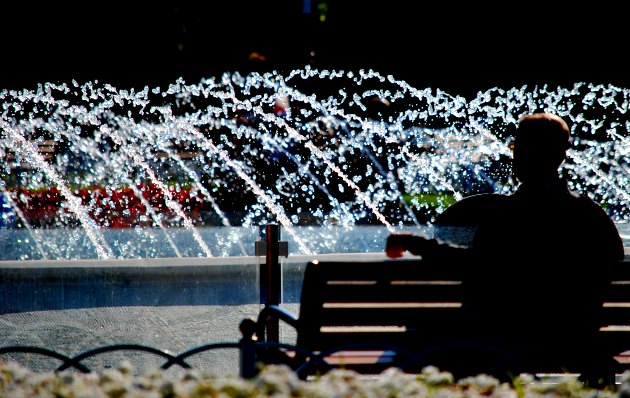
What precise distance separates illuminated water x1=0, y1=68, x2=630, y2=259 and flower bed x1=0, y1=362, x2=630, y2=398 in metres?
4.72

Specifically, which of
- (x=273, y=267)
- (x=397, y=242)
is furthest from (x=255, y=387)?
(x=273, y=267)

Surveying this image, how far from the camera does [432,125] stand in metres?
16.7

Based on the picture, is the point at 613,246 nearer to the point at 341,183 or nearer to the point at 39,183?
the point at 341,183

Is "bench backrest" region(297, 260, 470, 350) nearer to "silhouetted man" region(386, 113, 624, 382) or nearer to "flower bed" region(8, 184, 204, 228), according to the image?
"silhouetted man" region(386, 113, 624, 382)

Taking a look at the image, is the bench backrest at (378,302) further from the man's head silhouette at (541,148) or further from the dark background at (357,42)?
the dark background at (357,42)

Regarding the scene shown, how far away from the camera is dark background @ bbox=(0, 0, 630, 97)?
17.1 meters

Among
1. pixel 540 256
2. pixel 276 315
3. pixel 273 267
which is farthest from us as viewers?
pixel 273 267

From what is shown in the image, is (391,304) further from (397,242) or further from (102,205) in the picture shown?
(102,205)

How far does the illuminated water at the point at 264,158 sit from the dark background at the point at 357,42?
433mm

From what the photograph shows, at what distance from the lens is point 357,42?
18.4 meters

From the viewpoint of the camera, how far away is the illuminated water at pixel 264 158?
32.1 ft

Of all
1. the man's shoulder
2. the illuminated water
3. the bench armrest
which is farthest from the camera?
the illuminated water

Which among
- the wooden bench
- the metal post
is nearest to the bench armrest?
the wooden bench

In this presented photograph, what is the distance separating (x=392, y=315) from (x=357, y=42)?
15962mm
